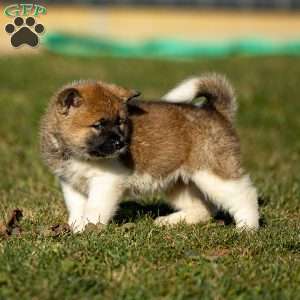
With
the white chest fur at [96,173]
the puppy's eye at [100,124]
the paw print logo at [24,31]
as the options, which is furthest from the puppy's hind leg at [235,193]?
the paw print logo at [24,31]

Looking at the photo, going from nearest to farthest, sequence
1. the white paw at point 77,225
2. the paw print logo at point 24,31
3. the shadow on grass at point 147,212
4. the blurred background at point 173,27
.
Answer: the white paw at point 77,225 < the shadow on grass at point 147,212 < the paw print logo at point 24,31 < the blurred background at point 173,27

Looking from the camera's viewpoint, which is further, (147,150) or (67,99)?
(147,150)

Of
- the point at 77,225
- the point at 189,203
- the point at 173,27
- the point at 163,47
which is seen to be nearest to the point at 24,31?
the point at 189,203

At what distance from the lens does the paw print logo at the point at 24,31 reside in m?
6.94

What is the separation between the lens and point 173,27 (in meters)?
24.4

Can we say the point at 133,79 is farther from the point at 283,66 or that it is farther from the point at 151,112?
the point at 151,112

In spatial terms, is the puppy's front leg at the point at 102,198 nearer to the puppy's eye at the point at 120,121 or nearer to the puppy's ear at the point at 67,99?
the puppy's eye at the point at 120,121

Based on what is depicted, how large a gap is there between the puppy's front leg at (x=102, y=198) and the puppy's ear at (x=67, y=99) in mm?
559

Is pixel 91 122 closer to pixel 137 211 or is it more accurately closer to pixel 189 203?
pixel 137 211

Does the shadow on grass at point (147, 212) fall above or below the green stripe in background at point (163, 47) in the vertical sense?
below

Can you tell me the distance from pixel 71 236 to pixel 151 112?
147cm

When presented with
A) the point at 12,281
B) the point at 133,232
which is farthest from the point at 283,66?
the point at 12,281

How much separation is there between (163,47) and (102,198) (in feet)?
55.8

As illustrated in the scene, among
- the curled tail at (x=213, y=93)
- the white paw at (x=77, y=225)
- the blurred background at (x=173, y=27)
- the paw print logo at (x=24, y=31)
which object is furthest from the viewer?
the blurred background at (x=173, y=27)
